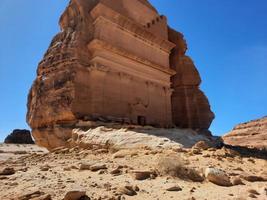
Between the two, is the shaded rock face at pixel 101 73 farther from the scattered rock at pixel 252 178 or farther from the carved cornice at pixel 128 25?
the scattered rock at pixel 252 178

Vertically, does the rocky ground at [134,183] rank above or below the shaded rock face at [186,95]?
below

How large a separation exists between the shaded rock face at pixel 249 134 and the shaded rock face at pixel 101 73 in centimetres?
1276

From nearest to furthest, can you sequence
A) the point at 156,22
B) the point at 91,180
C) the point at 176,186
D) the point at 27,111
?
the point at 176,186 < the point at 91,180 < the point at 27,111 < the point at 156,22

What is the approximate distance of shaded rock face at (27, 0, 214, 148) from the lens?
11422 mm

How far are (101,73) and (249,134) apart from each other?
21.4 meters

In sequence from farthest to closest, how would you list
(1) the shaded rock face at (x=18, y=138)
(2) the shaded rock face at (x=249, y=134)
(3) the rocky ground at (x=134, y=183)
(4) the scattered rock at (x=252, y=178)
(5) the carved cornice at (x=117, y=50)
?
(1) the shaded rock face at (x=18, y=138) < (2) the shaded rock face at (x=249, y=134) < (5) the carved cornice at (x=117, y=50) < (4) the scattered rock at (x=252, y=178) < (3) the rocky ground at (x=134, y=183)

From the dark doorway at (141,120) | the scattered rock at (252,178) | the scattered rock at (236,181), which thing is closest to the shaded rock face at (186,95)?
the dark doorway at (141,120)

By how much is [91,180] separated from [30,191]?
108cm

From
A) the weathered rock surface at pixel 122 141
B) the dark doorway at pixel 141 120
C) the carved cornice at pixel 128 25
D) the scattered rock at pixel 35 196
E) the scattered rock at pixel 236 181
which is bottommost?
the scattered rock at pixel 35 196

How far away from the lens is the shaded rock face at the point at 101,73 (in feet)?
37.5

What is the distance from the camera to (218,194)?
370cm

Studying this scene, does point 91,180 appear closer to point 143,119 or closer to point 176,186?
point 176,186

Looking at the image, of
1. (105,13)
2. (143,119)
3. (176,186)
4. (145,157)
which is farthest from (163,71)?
(176,186)

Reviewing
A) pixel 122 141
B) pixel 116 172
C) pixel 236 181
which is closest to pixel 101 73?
pixel 122 141
